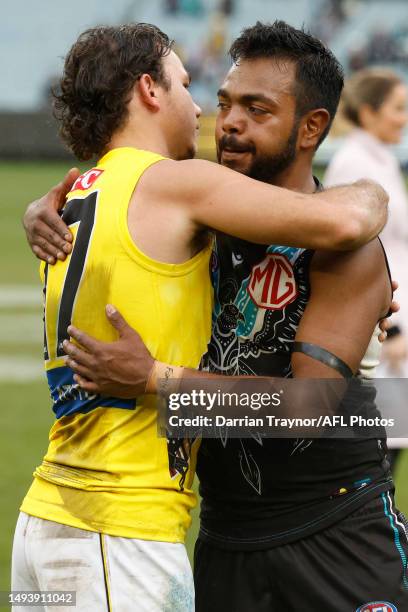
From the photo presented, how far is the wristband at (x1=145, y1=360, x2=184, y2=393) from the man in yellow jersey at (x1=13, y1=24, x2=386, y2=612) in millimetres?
43

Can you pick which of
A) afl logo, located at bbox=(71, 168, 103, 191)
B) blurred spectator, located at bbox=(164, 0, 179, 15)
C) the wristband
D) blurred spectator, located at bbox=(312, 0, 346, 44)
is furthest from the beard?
blurred spectator, located at bbox=(164, 0, 179, 15)

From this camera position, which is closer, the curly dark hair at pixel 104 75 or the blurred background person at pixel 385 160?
the curly dark hair at pixel 104 75

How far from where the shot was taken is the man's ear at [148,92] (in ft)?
11.0

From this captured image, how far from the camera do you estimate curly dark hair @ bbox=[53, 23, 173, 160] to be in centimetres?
333

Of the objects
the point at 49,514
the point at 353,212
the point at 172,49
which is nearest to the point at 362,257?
the point at 353,212

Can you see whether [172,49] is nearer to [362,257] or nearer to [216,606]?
[362,257]

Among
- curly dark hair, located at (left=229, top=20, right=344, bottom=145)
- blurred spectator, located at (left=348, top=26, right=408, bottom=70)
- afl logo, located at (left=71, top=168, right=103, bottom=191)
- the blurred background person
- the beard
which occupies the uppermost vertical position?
blurred spectator, located at (left=348, top=26, right=408, bottom=70)

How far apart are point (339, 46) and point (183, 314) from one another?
39.9 meters

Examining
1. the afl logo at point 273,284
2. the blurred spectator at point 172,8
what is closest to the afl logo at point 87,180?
the afl logo at point 273,284

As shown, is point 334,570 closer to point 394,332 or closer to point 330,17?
point 394,332

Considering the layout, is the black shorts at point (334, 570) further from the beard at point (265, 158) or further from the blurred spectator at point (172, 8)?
the blurred spectator at point (172, 8)

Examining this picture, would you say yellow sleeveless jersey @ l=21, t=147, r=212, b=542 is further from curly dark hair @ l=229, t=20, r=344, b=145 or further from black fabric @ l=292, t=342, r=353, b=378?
curly dark hair @ l=229, t=20, r=344, b=145

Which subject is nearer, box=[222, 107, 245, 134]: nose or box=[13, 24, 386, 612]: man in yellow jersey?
box=[13, 24, 386, 612]: man in yellow jersey

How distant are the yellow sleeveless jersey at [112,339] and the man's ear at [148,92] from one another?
0.56ft
